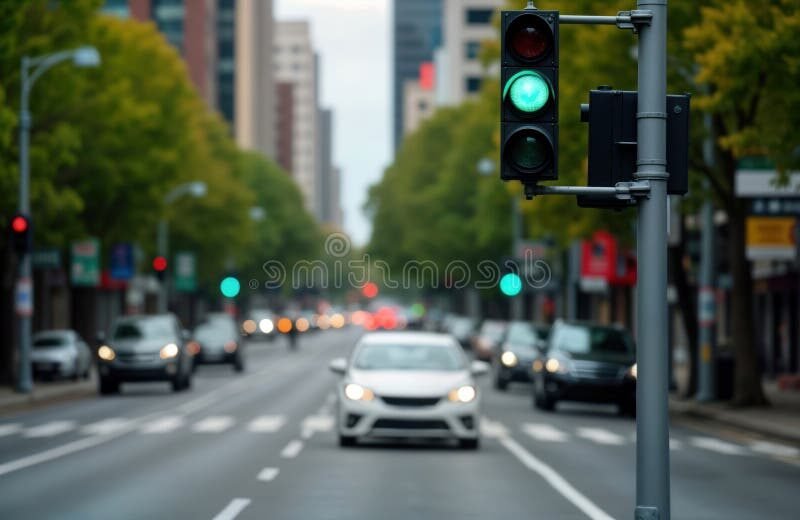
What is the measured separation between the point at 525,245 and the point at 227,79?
98.1 meters

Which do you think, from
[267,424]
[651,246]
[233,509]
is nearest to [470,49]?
[267,424]

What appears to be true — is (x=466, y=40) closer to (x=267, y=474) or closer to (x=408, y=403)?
(x=408, y=403)

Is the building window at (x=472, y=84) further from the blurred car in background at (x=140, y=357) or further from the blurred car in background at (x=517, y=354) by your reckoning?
the blurred car in background at (x=140, y=357)

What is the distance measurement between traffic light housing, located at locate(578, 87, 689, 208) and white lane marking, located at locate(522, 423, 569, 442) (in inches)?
564

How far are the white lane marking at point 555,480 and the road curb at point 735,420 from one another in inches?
182

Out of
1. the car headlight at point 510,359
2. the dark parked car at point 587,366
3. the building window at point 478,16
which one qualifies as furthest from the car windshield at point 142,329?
the building window at point 478,16

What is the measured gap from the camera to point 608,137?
9539 millimetres

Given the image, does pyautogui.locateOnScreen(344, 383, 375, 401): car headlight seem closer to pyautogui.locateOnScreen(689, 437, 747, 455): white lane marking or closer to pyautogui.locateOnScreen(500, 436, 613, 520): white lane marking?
pyautogui.locateOnScreen(500, 436, 613, 520): white lane marking

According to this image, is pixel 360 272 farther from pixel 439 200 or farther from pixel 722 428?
pixel 722 428

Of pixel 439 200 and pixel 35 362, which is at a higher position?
pixel 439 200

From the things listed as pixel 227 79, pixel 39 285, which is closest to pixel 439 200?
pixel 39 285

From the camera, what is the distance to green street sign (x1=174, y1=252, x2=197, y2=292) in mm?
69750

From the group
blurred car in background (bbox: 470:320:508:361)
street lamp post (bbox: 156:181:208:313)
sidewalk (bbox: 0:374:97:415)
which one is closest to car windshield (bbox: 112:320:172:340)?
sidewalk (bbox: 0:374:97:415)

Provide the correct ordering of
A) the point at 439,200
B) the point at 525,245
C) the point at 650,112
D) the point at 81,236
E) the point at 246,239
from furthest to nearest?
the point at 439,200, the point at 246,239, the point at 525,245, the point at 81,236, the point at 650,112
